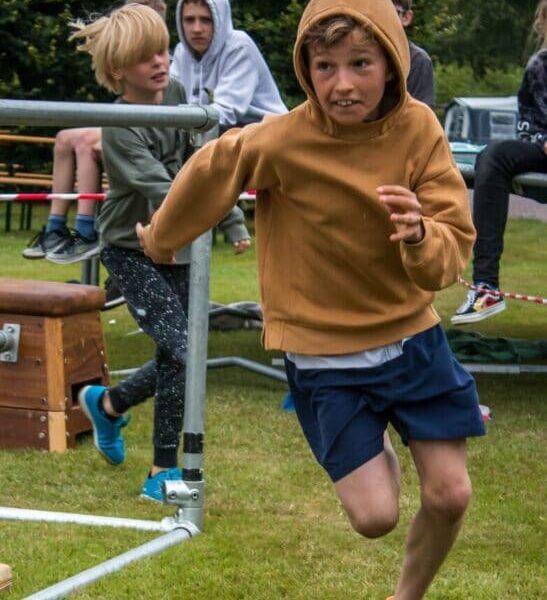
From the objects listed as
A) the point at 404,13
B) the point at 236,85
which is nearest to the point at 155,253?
the point at 236,85

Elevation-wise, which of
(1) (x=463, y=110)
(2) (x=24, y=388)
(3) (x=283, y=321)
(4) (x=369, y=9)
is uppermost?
(4) (x=369, y=9)

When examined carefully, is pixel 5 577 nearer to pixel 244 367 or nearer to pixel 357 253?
pixel 357 253

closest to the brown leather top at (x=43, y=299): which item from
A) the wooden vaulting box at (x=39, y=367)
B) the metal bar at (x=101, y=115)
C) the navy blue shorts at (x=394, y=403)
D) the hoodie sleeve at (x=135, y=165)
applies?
the wooden vaulting box at (x=39, y=367)

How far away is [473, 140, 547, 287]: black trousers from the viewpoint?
771cm

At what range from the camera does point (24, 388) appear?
6.46 metres

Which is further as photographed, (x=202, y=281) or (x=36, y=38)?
(x=36, y=38)

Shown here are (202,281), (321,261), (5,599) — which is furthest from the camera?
(202,281)

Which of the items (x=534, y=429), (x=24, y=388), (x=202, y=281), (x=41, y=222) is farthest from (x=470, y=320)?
(x=41, y=222)

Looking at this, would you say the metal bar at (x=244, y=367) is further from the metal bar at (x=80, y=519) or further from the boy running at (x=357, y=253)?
the boy running at (x=357, y=253)

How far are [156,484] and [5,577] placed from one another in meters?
1.33

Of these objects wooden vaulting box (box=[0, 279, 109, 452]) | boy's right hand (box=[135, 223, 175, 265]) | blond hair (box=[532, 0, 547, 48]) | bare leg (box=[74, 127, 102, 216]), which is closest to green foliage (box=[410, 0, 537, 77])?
blond hair (box=[532, 0, 547, 48])

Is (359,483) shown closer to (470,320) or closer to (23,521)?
(23,521)

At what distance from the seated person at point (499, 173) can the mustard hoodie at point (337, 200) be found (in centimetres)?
383

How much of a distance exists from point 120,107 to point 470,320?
11.7 ft
